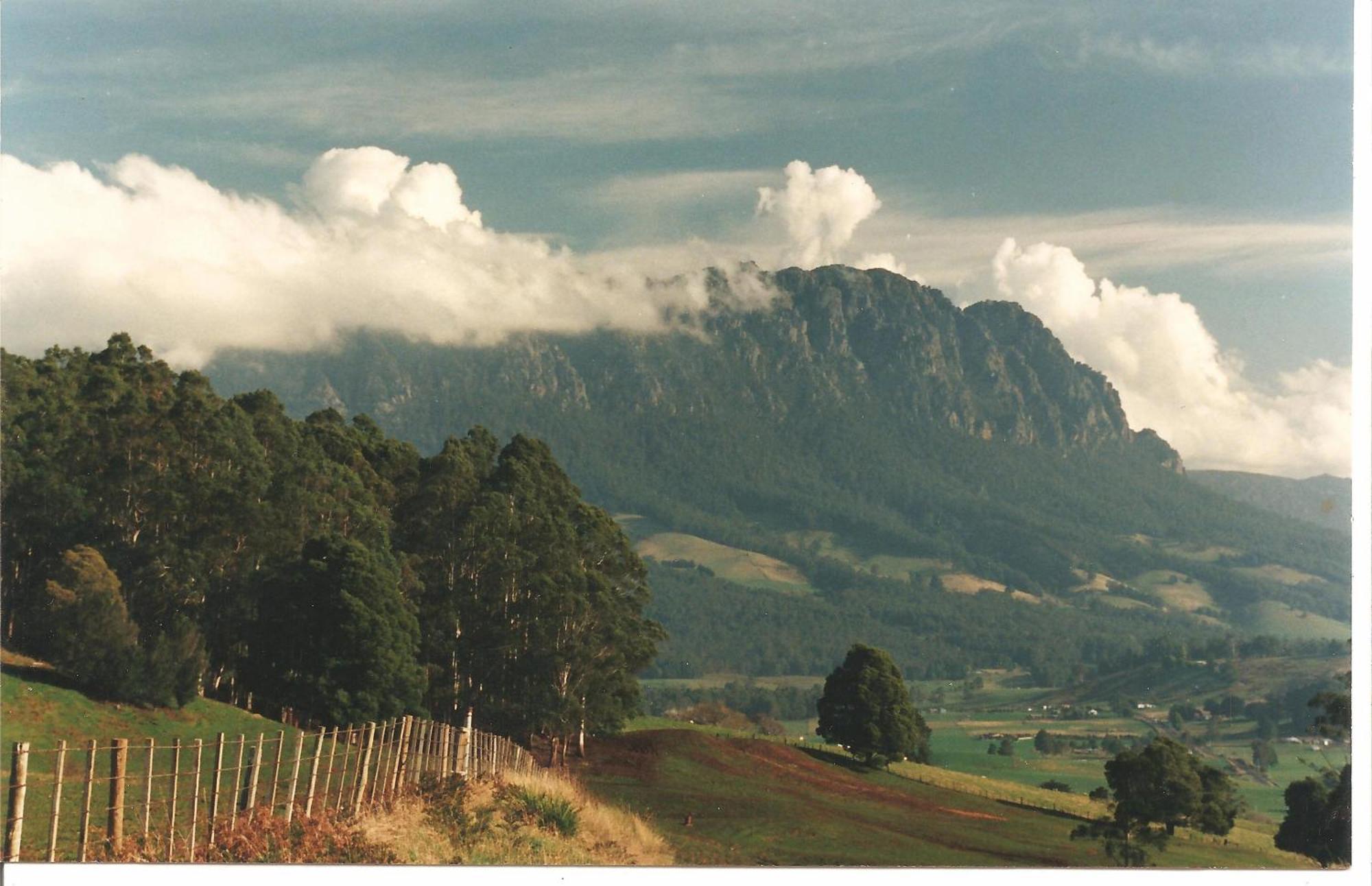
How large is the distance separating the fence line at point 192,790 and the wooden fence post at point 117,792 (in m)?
0.02

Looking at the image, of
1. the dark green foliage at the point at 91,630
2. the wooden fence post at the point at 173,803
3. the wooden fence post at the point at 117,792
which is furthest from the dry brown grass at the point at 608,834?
the dark green foliage at the point at 91,630

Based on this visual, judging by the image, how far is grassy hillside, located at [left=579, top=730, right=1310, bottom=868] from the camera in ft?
117

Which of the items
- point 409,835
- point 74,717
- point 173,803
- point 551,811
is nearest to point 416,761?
point 551,811

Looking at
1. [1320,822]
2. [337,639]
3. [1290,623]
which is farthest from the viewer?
[1290,623]

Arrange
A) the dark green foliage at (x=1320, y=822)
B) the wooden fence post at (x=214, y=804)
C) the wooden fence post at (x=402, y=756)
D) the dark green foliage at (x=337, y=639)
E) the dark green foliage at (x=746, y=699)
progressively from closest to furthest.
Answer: the wooden fence post at (x=214, y=804)
the wooden fence post at (x=402, y=756)
the dark green foliage at (x=1320, y=822)
the dark green foliage at (x=337, y=639)
the dark green foliage at (x=746, y=699)

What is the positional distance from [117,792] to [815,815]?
3136 cm

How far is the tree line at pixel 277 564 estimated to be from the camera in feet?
153

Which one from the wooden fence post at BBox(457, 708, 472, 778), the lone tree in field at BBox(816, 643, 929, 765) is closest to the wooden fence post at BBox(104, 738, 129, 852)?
the wooden fence post at BBox(457, 708, 472, 778)

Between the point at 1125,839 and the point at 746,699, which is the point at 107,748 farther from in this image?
the point at 746,699

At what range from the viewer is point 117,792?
57.0 feet

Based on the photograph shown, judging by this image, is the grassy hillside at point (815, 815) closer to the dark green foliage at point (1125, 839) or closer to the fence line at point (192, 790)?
the dark green foliage at point (1125, 839)

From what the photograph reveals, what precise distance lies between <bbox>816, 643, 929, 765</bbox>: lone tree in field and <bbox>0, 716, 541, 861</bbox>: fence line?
41.7 metres

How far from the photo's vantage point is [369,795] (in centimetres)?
2417

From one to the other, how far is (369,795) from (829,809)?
2772cm
